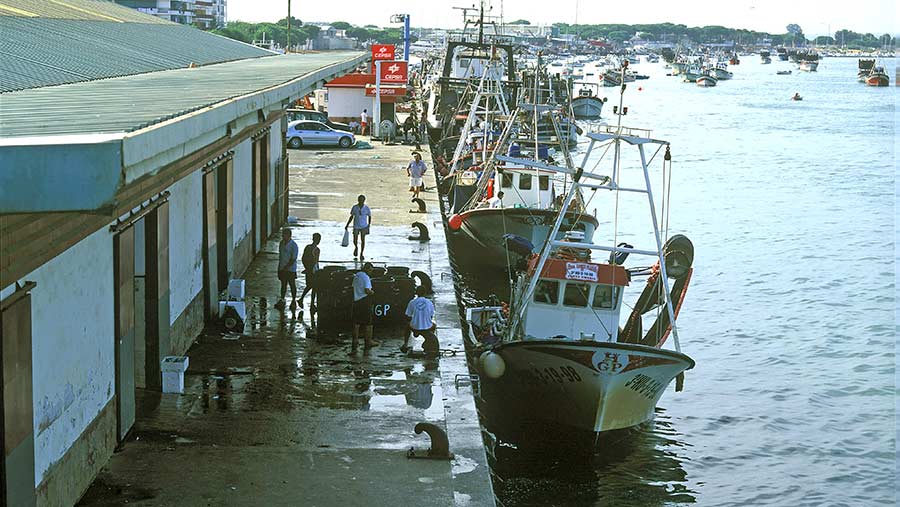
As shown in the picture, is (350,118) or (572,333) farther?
(350,118)

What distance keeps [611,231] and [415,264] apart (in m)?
19.1

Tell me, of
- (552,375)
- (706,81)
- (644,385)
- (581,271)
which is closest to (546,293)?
(581,271)

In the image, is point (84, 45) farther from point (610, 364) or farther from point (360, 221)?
point (610, 364)

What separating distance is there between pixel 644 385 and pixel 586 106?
7681cm

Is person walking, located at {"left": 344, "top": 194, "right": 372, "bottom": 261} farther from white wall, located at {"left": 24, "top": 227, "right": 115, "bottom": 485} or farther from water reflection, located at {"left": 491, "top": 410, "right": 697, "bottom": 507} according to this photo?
white wall, located at {"left": 24, "top": 227, "right": 115, "bottom": 485}

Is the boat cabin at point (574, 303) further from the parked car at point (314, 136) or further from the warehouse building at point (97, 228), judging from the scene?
the parked car at point (314, 136)

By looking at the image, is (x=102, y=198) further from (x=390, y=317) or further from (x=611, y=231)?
(x=611, y=231)

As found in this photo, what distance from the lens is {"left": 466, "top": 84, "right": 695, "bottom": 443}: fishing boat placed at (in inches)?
704

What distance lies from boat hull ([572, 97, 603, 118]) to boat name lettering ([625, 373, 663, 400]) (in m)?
75.4

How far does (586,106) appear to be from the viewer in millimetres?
93875

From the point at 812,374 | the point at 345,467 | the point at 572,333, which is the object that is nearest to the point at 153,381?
the point at 345,467

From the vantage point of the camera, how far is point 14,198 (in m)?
7.21

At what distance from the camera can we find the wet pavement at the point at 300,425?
12547mm

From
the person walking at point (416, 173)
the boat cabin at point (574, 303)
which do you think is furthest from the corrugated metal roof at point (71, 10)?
the boat cabin at point (574, 303)
